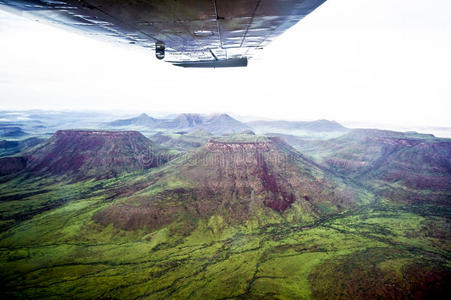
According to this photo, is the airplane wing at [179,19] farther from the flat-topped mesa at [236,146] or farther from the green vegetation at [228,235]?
the flat-topped mesa at [236,146]

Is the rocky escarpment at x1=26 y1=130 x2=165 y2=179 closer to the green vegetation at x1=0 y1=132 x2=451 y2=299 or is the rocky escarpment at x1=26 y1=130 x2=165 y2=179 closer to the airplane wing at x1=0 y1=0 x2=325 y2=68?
the green vegetation at x1=0 y1=132 x2=451 y2=299

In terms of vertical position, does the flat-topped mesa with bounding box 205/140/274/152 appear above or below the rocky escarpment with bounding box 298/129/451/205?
above

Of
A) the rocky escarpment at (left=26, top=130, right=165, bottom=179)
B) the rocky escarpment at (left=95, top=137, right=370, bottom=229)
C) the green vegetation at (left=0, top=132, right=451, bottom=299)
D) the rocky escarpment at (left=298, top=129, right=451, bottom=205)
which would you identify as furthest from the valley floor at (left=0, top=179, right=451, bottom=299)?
the rocky escarpment at (left=26, top=130, right=165, bottom=179)

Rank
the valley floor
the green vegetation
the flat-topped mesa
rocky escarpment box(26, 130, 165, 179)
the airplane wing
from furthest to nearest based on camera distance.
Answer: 1. rocky escarpment box(26, 130, 165, 179)
2. the flat-topped mesa
3. the green vegetation
4. the valley floor
5. the airplane wing

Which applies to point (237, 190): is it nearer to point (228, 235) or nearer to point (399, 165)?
point (228, 235)

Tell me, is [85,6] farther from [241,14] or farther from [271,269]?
[271,269]

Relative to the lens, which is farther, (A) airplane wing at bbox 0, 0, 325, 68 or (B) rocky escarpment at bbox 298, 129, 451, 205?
(B) rocky escarpment at bbox 298, 129, 451, 205

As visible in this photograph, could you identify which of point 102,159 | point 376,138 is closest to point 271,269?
point 102,159
